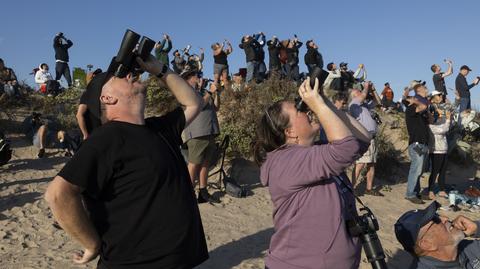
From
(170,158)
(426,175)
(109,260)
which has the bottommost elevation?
(426,175)

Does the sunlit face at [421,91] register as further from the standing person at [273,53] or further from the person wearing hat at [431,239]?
the standing person at [273,53]

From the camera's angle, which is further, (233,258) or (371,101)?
(371,101)

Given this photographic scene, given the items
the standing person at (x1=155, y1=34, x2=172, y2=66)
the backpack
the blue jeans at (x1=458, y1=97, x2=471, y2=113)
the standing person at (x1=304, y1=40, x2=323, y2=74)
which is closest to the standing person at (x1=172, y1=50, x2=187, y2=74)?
the standing person at (x1=155, y1=34, x2=172, y2=66)

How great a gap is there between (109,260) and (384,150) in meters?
8.73

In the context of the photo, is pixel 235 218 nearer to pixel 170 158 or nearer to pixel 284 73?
pixel 170 158

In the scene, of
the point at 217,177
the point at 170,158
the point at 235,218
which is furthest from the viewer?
the point at 217,177

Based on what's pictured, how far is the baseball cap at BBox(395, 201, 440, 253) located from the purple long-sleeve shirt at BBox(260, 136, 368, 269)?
2.50ft

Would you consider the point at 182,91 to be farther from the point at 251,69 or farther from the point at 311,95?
the point at 251,69

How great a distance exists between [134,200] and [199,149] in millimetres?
4079

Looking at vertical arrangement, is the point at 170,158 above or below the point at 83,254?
above

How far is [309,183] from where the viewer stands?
6.79 feet

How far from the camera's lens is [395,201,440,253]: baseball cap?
110 inches

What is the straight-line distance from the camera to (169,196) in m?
2.01

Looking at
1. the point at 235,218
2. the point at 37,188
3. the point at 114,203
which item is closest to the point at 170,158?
the point at 114,203
